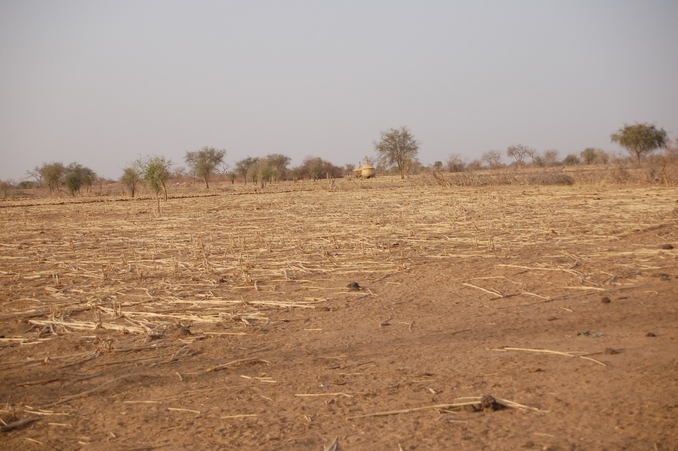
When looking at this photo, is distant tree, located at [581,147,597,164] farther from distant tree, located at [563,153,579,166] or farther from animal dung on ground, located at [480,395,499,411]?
animal dung on ground, located at [480,395,499,411]

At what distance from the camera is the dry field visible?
3.21m

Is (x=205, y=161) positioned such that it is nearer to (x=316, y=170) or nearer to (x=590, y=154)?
(x=316, y=170)

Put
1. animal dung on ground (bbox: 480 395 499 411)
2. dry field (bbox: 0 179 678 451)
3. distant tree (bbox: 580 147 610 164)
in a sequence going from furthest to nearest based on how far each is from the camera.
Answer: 1. distant tree (bbox: 580 147 610 164)
2. animal dung on ground (bbox: 480 395 499 411)
3. dry field (bbox: 0 179 678 451)

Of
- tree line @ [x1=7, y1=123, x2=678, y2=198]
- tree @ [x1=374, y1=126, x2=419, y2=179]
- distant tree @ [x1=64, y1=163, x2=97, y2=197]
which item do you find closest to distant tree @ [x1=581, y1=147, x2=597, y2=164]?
tree line @ [x1=7, y1=123, x2=678, y2=198]

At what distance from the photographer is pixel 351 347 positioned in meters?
4.66

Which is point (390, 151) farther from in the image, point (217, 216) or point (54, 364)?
point (54, 364)

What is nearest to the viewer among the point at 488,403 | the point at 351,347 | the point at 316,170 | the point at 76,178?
the point at 488,403

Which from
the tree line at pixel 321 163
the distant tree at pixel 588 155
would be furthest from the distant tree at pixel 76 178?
the distant tree at pixel 588 155

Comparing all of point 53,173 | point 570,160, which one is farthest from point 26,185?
point 570,160

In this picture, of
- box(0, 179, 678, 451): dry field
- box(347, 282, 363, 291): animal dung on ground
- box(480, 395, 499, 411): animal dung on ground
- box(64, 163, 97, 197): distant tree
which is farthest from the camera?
box(64, 163, 97, 197): distant tree

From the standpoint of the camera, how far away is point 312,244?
409 inches

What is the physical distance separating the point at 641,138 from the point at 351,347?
5433 cm

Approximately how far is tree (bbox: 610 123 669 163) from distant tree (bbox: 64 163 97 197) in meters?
49.3

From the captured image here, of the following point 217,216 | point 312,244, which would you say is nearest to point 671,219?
point 312,244
